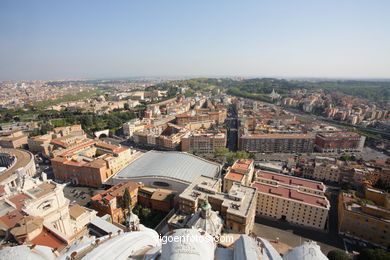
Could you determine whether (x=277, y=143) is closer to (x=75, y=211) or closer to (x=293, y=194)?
(x=293, y=194)

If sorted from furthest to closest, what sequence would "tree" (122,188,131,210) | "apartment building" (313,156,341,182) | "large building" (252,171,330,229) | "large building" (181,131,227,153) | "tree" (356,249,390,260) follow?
"large building" (181,131,227,153) < "apartment building" (313,156,341,182) < "tree" (122,188,131,210) < "large building" (252,171,330,229) < "tree" (356,249,390,260)

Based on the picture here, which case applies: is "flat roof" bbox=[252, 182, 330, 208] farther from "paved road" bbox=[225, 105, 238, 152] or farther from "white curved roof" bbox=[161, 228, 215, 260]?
"paved road" bbox=[225, 105, 238, 152]

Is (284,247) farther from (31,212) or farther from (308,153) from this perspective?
(308,153)

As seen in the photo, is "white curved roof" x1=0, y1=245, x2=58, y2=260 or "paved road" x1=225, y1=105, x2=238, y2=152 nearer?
"white curved roof" x1=0, y1=245, x2=58, y2=260

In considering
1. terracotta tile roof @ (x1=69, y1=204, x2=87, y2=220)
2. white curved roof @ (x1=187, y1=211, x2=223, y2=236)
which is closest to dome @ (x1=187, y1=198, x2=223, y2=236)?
white curved roof @ (x1=187, y1=211, x2=223, y2=236)

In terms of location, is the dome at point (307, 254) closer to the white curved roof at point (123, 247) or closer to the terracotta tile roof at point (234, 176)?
the white curved roof at point (123, 247)

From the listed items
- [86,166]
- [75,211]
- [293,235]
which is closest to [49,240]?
[75,211]
